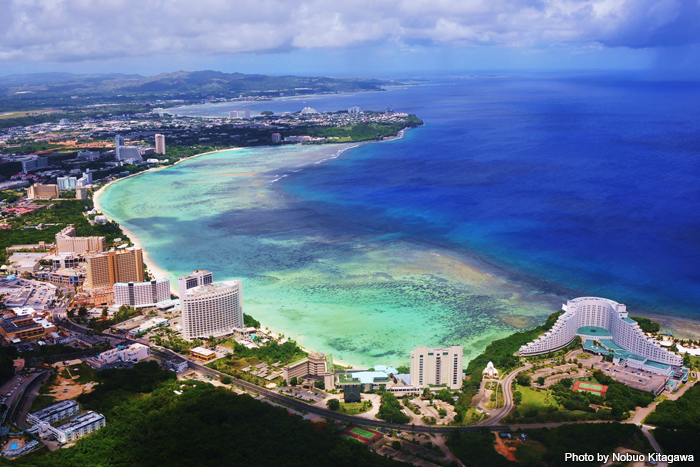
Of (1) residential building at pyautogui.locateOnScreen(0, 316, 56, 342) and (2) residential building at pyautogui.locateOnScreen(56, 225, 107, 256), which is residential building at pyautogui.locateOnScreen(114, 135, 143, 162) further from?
(1) residential building at pyautogui.locateOnScreen(0, 316, 56, 342)

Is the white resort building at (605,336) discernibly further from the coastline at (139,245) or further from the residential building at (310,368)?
the coastline at (139,245)

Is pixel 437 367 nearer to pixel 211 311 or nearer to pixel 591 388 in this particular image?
pixel 591 388

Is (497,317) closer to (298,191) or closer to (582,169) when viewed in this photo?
(298,191)

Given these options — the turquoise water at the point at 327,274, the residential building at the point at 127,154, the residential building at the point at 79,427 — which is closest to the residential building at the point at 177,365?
the residential building at the point at 79,427

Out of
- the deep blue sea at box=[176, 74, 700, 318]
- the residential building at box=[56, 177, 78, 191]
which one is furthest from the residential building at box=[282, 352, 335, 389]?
the residential building at box=[56, 177, 78, 191]

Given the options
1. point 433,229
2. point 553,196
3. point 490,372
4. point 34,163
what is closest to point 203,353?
point 490,372
